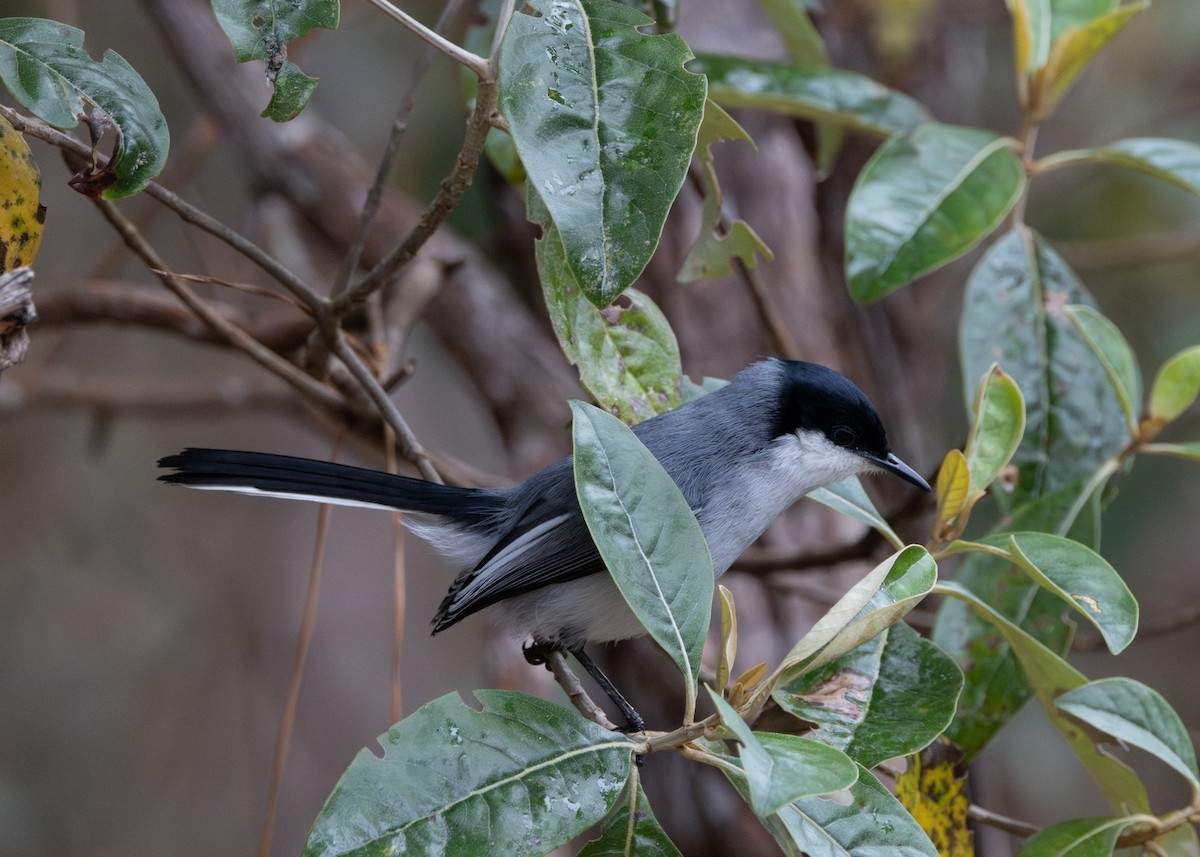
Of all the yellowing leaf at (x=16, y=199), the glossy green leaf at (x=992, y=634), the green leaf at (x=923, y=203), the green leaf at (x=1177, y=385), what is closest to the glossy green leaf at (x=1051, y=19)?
the green leaf at (x=923, y=203)

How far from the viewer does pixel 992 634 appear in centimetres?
199

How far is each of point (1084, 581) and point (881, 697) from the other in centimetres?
35

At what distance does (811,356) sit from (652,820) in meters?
2.16

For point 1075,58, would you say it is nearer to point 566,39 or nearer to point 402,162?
point 566,39

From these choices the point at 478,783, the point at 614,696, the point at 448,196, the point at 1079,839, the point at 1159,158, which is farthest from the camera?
the point at 1159,158

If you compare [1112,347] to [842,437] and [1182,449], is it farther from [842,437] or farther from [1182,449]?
[842,437]

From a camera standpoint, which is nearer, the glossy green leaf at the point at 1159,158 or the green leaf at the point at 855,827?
the green leaf at the point at 855,827

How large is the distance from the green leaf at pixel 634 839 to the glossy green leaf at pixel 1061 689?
569 mm

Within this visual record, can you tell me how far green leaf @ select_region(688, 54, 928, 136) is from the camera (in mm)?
2453

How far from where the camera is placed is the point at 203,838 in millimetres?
5254

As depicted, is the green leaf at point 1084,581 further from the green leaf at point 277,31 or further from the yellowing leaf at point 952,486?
the green leaf at point 277,31

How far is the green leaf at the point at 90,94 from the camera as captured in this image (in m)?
1.38

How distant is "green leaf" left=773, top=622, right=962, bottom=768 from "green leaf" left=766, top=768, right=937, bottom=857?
0.15m

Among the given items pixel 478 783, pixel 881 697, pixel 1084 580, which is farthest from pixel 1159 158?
pixel 478 783
